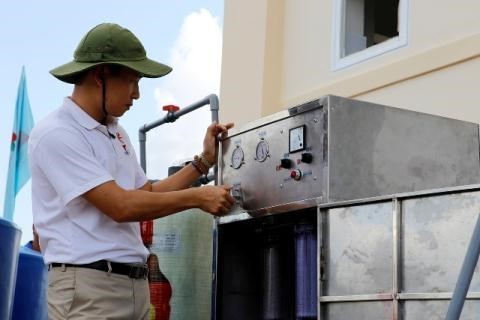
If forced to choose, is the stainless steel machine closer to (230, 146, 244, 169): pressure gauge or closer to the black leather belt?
(230, 146, 244, 169): pressure gauge

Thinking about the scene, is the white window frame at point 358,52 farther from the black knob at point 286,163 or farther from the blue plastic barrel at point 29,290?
the blue plastic barrel at point 29,290

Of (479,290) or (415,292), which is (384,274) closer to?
(415,292)

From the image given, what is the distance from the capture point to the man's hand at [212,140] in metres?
3.70

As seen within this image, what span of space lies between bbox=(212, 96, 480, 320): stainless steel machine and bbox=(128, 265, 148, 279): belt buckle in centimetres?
52

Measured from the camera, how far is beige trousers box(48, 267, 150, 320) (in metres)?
2.96

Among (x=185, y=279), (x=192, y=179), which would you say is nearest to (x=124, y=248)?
(x=192, y=179)

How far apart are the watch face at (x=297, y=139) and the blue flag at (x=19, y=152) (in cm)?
432

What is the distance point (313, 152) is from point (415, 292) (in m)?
0.67

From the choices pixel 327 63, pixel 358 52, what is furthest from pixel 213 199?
pixel 327 63

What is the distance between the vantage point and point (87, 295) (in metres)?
2.96

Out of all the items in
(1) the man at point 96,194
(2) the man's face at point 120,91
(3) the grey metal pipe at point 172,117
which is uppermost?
(3) the grey metal pipe at point 172,117

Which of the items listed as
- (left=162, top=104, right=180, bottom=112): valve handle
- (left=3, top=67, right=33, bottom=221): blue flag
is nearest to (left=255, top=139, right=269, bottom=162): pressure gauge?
(left=162, top=104, right=180, bottom=112): valve handle

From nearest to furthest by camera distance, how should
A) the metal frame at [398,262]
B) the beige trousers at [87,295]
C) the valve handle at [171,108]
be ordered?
the metal frame at [398,262] < the beige trousers at [87,295] < the valve handle at [171,108]

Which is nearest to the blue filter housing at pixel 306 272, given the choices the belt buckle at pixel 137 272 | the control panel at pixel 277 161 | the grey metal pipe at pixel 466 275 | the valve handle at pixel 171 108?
the control panel at pixel 277 161
